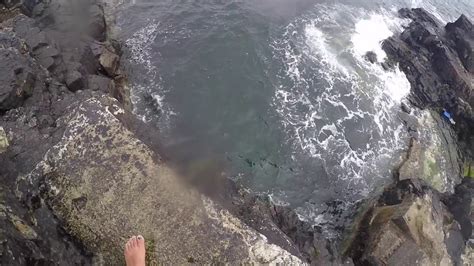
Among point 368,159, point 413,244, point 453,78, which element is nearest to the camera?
point 413,244

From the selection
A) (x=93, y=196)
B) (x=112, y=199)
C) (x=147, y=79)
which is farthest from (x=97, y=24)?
(x=112, y=199)

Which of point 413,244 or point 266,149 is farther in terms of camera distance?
point 266,149

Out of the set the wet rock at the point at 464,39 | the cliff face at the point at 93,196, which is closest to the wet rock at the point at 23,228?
the cliff face at the point at 93,196

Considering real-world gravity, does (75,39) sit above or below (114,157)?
below

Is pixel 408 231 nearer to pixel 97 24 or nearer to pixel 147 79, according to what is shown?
pixel 147 79

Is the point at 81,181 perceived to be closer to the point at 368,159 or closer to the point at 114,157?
the point at 114,157

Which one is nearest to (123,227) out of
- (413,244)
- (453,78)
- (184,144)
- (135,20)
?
(184,144)
